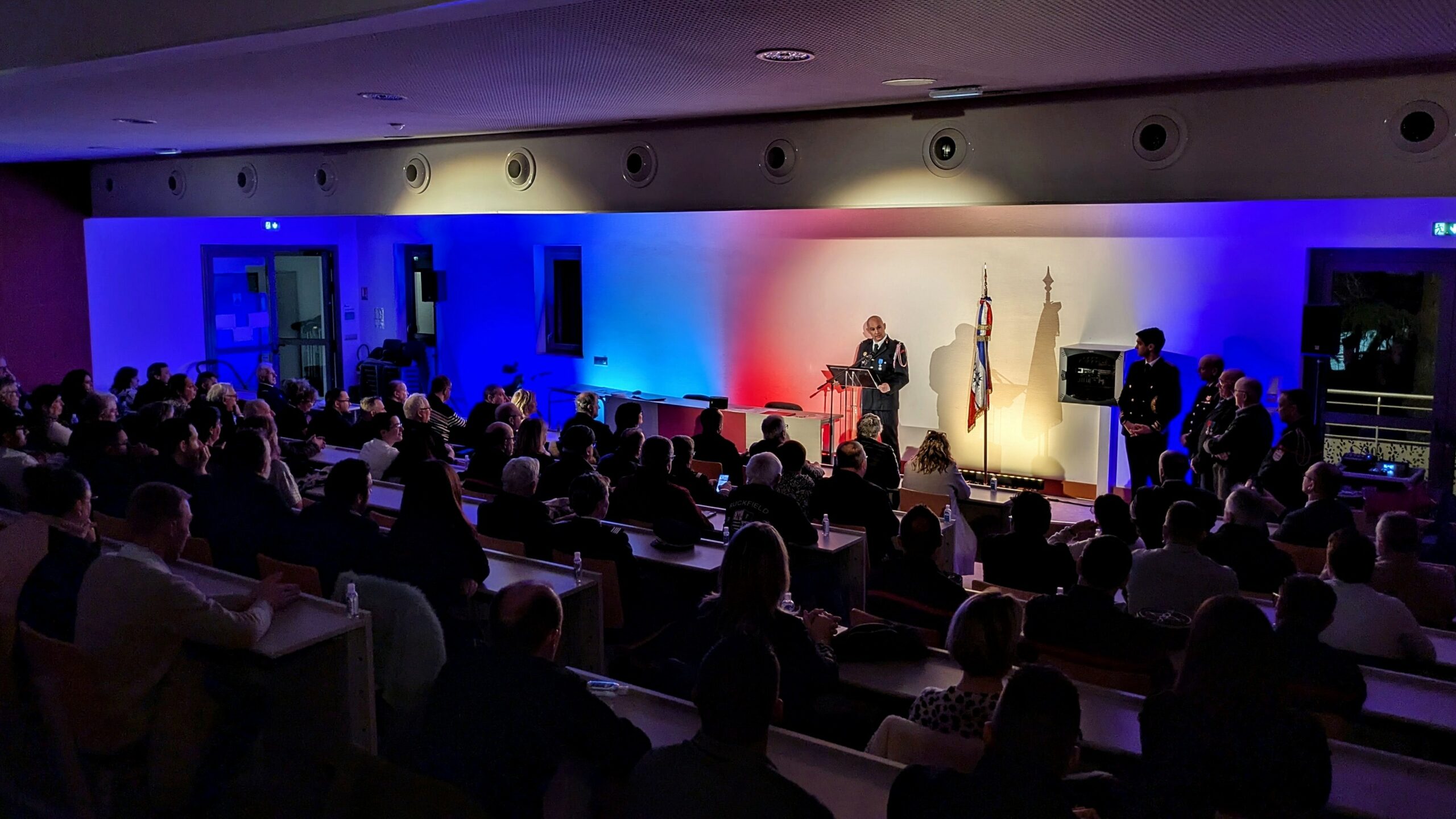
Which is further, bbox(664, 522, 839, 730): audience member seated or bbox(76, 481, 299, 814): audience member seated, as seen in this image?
bbox(76, 481, 299, 814): audience member seated

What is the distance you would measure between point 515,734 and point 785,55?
348 centimetres

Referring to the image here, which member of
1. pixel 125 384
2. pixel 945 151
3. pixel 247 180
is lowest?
pixel 125 384

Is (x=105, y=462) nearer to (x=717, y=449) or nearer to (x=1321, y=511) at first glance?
(x=717, y=449)

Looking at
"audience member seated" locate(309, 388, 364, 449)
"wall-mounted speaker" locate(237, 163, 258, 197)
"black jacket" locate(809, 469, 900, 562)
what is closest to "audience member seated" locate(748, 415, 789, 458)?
"black jacket" locate(809, 469, 900, 562)

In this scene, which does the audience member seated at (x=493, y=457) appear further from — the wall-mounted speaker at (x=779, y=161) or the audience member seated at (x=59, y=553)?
the wall-mounted speaker at (x=779, y=161)

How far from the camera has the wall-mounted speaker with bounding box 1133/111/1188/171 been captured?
591 centimetres

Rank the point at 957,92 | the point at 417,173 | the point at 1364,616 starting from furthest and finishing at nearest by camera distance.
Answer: the point at 417,173, the point at 957,92, the point at 1364,616

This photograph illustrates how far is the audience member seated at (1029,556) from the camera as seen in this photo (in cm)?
444

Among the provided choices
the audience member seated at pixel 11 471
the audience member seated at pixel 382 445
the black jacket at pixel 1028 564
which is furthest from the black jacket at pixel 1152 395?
the audience member seated at pixel 11 471

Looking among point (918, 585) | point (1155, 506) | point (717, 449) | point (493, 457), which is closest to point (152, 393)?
point (493, 457)

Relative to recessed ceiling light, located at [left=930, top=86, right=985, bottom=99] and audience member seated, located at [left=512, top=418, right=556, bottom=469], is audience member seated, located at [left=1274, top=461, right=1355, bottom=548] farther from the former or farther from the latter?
audience member seated, located at [left=512, top=418, right=556, bottom=469]

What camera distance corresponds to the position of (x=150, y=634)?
3.36 meters

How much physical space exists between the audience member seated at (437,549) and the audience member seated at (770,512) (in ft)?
4.99

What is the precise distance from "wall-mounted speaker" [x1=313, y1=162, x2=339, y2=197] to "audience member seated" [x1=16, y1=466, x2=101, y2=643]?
6.51 m
